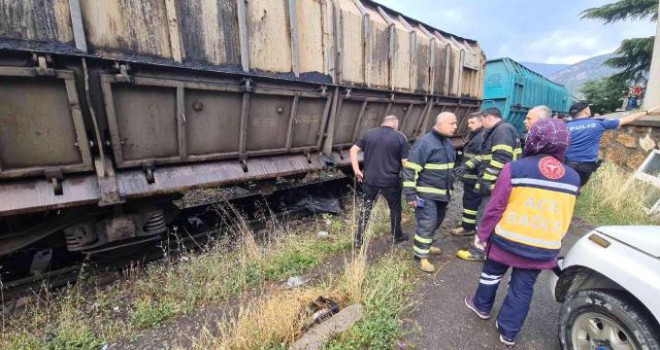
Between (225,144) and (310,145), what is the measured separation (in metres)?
1.40

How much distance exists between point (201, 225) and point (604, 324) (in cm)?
437

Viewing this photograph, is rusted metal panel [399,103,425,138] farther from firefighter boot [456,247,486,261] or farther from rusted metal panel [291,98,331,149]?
firefighter boot [456,247,486,261]

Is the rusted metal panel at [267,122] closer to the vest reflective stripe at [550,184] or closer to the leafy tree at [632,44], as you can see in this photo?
the vest reflective stripe at [550,184]

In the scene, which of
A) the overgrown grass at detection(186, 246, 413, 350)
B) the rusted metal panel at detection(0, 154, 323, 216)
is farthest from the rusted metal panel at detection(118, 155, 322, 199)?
the overgrown grass at detection(186, 246, 413, 350)

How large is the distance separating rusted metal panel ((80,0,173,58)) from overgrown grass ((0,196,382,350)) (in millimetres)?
2215

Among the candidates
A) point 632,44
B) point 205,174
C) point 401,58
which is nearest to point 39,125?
point 205,174

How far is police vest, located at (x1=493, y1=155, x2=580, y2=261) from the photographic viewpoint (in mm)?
2082

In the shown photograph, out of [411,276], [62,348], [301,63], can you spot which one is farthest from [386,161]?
[62,348]

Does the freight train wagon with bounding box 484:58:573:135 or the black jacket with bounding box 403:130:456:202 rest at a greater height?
the freight train wagon with bounding box 484:58:573:135

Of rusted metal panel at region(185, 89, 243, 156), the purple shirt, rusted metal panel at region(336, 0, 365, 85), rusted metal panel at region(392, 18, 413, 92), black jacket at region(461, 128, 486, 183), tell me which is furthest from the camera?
rusted metal panel at region(392, 18, 413, 92)

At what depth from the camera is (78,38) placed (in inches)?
104

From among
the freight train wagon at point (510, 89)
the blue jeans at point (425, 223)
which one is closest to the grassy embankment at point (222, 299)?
the blue jeans at point (425, 223)

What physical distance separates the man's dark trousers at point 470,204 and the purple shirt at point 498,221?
1.99 meters

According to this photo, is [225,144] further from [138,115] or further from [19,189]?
[19,189]
